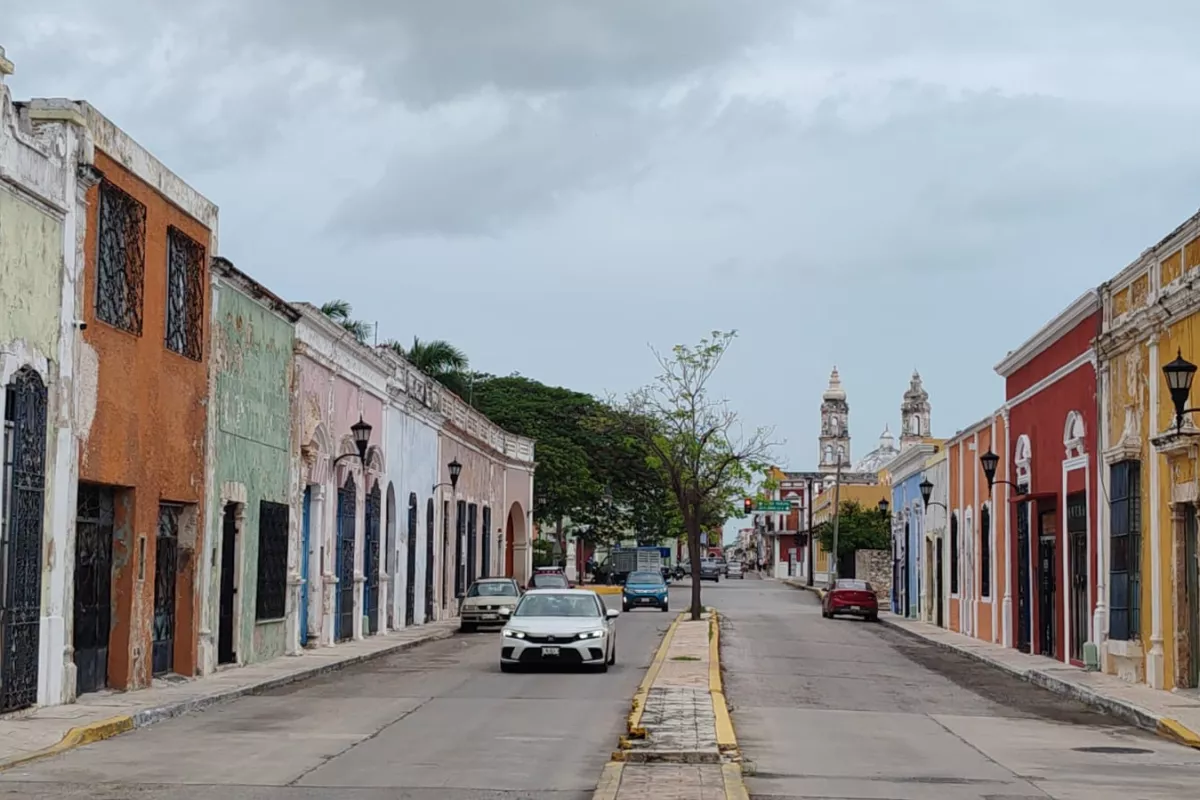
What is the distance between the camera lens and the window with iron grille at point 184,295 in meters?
22.8

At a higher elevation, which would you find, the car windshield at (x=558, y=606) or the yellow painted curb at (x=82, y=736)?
the car windshield at (x=558, y=606)

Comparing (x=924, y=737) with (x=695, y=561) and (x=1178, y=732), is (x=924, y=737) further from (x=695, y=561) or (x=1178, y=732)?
(x=695, y=561)

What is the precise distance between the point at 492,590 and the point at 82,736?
1011 inches

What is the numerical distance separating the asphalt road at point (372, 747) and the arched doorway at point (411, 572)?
1704 centimetres

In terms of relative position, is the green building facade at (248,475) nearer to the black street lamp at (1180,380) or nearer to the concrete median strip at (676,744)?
the concrete median strip at (676,744)

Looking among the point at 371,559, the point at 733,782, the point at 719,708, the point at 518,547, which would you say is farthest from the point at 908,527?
the point at 733,782

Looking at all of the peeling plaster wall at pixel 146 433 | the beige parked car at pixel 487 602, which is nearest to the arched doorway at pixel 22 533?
the peeling plaster wall at pixel 146 433

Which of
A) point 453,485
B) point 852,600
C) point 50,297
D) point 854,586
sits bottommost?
point 852,600

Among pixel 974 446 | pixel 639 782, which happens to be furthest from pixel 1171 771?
pixel 974 446

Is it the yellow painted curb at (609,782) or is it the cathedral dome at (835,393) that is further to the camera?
the cathedral dome at (835,393)

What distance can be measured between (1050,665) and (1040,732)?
1132cm

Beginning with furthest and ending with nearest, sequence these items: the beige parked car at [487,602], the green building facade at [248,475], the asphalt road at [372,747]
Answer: the beige parked car at [487,602] → the green building facade at [248,475] → the asphalt road at [372,747]

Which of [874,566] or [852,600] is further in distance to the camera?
[874,566]

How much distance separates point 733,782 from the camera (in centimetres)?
1227
